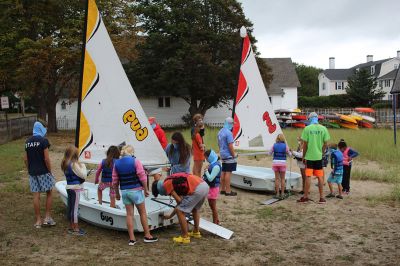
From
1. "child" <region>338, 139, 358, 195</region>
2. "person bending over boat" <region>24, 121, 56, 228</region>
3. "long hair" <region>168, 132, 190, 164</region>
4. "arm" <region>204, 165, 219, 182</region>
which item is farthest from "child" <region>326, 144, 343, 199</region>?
"person bending over boat" <region>24, 121, 56, 228</region>

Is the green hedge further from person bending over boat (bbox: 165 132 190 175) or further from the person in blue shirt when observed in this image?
person bending over boat (bbox: 165 132 190 175)

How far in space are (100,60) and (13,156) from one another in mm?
9446

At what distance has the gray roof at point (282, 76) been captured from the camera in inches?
1685

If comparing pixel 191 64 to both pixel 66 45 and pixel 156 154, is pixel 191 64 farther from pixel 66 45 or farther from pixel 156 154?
pixel 156 154

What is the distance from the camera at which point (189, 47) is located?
28.0 m

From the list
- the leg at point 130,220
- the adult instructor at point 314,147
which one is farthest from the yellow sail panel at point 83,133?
the adult instructor at point 314,147

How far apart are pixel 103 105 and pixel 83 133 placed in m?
0.55

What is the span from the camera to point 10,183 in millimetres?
10219

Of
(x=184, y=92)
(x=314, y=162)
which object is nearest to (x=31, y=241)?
(x=314, y=162)

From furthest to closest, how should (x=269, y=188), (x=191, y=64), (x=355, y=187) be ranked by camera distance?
1. (x=191, y=64)
2. (x=355, y=187)
3. (x=269, y=188)

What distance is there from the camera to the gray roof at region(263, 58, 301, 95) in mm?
42809

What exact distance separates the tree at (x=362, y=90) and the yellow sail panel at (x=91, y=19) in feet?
130

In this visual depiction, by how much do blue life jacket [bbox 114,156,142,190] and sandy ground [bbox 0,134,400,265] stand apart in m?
0.86

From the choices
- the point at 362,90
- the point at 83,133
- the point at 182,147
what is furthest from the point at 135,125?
the point at 362,90
